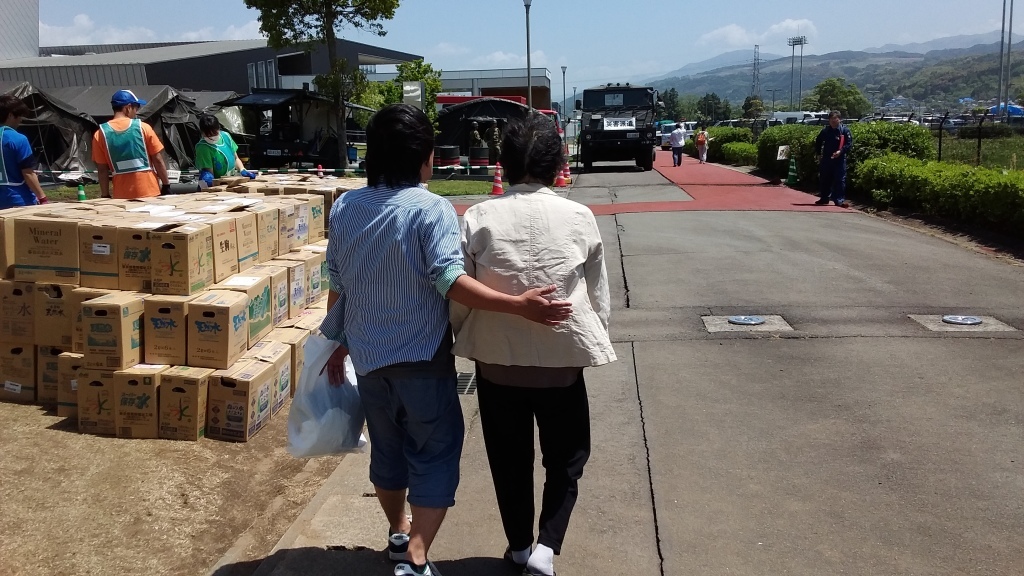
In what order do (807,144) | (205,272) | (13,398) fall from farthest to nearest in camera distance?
1. (807,144)
2. (13,398)
3. (205,272)

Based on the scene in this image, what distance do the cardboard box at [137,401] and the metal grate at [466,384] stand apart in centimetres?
190

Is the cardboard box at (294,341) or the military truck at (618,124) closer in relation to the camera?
the cardboard box at (294,341)

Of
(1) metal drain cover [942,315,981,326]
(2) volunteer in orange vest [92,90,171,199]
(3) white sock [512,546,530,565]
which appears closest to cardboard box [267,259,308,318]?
(2) volunteer in orange vest [92,90,171,199]

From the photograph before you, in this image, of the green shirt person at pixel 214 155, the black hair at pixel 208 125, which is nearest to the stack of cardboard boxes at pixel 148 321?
the black hair at pixel 208 125

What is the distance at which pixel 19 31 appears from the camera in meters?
46.0

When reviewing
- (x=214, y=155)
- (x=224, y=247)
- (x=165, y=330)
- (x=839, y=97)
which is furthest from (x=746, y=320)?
(x=839, y=97)

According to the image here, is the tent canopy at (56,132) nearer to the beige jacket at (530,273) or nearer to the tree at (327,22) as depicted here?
the tree at (327,22)

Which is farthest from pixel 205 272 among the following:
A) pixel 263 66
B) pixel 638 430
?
pixel 263 66

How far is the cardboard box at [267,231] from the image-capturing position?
5.96 metres

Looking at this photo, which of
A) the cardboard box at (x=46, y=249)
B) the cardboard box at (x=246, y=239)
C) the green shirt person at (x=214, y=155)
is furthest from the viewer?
the green shirt person at (x=214, y=155)

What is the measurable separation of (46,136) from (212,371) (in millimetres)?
22237

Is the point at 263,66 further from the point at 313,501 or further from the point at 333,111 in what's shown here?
the point at 313,501

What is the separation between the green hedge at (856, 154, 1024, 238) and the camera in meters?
10.7

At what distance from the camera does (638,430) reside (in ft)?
16.0
